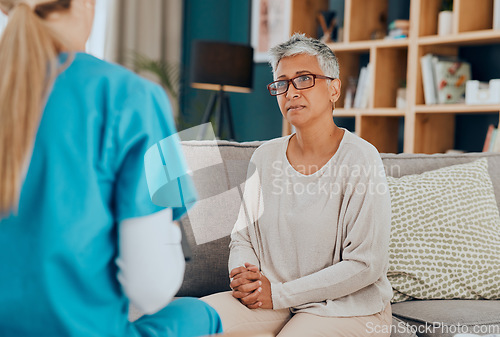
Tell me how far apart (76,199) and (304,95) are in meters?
0.91

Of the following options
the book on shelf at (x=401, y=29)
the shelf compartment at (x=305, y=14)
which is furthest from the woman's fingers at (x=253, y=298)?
the shelf compartment at (x=305, y=14)

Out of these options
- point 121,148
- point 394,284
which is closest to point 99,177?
point 121,148

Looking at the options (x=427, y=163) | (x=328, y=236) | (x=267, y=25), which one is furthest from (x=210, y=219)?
(x=267, y=25)

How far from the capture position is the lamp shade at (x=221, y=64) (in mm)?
3859

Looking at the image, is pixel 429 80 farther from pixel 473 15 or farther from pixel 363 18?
pixel 363 18

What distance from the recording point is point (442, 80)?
3.20m

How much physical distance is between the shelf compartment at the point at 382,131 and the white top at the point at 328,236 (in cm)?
206

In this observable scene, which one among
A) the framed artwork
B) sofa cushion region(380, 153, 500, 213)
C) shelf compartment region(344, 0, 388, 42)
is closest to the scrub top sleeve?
sofa cushion region(380, 153, 500, 213)

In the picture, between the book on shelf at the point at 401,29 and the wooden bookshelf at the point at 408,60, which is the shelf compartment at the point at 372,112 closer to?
the wooden bookshelf at the point at 408,60

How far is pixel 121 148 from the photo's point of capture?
72 cm

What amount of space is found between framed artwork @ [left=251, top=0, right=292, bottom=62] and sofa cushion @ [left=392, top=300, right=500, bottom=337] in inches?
126

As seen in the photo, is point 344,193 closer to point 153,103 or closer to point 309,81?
point 309,81

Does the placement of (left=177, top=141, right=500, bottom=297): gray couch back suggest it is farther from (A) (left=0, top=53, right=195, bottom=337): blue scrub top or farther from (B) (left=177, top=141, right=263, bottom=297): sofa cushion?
(A) (left=0, top=53, right=195, bottom=337): blue scrub top

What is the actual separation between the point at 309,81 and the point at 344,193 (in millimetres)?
312
